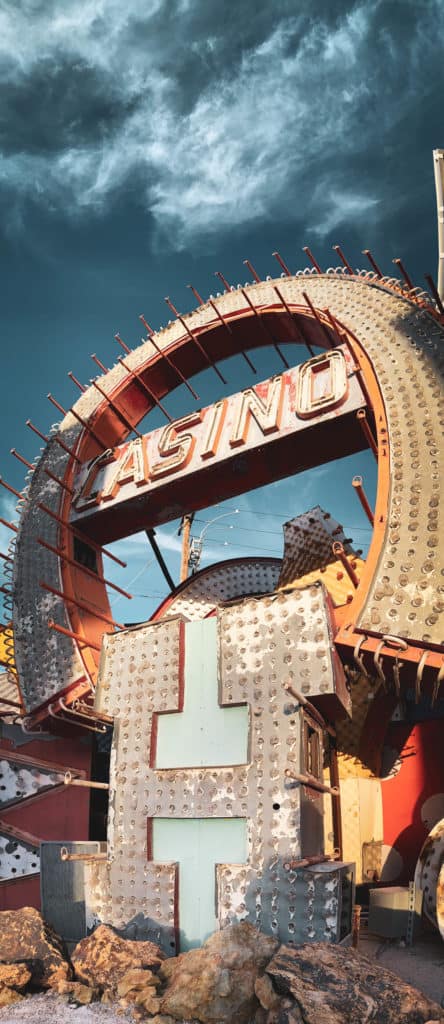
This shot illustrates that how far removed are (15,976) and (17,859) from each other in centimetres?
661

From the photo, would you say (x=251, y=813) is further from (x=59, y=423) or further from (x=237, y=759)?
(x=59, y=423)

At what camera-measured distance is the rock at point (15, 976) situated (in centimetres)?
522

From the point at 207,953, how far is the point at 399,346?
7.80 meters

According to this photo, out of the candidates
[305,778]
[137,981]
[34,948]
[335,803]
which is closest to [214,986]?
[137,981]

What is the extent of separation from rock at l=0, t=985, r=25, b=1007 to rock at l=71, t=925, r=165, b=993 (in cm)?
62

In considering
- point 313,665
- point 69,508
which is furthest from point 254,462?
point 313,665

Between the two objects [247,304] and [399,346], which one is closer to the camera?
[399,346]

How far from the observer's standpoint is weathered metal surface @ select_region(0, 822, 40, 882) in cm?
1121

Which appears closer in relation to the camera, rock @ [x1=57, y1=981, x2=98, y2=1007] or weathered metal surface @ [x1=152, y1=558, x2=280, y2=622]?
rock @ [x1=57, y1=981, x2=98, y2=1007]

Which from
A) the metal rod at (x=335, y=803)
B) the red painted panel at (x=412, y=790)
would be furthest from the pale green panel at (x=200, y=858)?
the red painted panel at (x=412, y=790)

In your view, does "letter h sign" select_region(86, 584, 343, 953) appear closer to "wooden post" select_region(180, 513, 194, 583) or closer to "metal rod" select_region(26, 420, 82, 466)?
"metal rod" select_region(26, 420, 82, 466)

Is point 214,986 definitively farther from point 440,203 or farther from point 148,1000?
point 440,203

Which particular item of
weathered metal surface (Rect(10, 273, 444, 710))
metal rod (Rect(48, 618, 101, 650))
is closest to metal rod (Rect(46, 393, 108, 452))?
weathered metal surface (Rect(10, 273, 444, 710))

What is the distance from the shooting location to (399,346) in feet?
31.9
